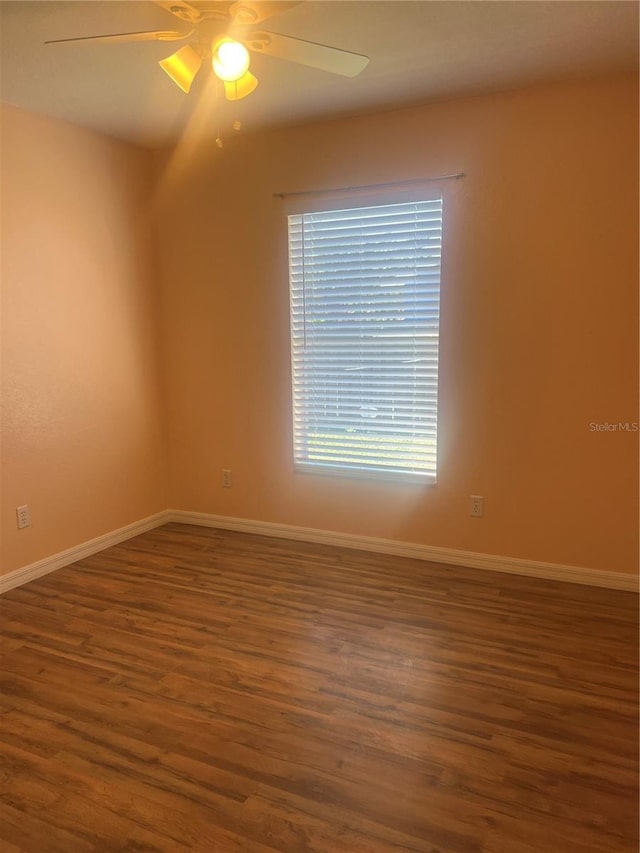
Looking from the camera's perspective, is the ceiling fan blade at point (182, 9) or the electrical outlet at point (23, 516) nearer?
the ceiling fan blade at point (182, 9)

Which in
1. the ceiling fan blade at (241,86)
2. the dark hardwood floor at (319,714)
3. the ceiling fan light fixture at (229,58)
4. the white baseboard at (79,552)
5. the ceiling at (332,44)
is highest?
the ceiling at (332,44)

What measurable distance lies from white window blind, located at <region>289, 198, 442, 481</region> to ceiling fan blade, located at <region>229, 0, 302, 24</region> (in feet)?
5.40

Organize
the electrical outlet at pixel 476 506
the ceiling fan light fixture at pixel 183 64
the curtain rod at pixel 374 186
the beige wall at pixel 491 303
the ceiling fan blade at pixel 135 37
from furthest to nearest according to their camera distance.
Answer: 1. the electrical outlet at pixel 476 506
2. the curtain rod at pixel 374 186
3. the beige wall at pixel 491 303
4. the ceiling fan light fixture at pixel 183 64
5. the ceiling fan blade at pixel 135 37

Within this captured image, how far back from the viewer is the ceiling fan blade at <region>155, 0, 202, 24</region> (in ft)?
5.72

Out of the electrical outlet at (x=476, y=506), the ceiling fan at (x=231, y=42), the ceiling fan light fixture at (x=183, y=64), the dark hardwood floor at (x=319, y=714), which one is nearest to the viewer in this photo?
the dark hardwood floor at (x=319, y=714)

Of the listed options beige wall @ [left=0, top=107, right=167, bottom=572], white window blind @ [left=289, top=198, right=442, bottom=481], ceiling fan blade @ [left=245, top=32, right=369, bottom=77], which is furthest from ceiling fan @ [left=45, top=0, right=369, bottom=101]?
beige wall @ [left=0, top=107, right=167, bottom=572]

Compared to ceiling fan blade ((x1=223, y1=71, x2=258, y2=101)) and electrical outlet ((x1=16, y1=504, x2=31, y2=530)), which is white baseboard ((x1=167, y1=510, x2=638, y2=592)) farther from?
ceiling fan blade ((x1=223, y1=71, x2=258, y2=101))

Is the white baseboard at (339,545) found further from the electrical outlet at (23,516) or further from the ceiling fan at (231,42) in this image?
the ceiling fan at (231,42)

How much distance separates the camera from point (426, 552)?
3562 mm

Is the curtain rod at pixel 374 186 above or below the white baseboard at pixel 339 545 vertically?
above

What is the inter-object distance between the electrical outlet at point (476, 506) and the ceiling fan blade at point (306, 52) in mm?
2300

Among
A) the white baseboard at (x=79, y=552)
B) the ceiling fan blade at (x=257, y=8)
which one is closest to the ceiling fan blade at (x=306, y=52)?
the ceiling fan blade at (x=257, y=8)

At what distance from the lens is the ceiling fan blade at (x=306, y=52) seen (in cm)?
195

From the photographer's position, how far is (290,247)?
12.0ft
